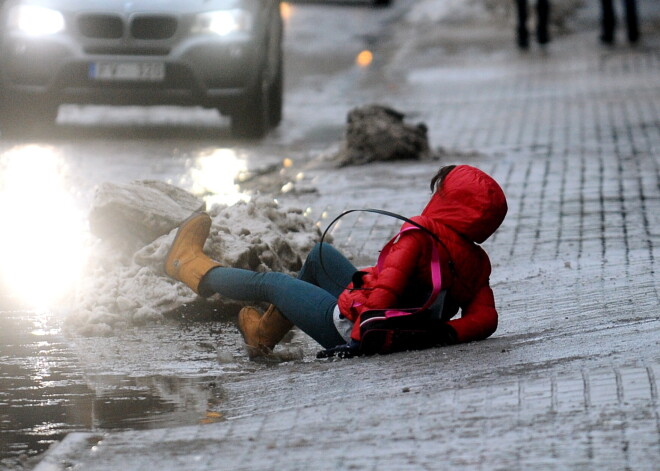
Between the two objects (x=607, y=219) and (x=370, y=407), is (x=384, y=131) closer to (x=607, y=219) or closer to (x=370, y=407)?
(x=607, y=219)

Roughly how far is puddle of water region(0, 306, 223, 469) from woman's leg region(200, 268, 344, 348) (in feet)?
1.52

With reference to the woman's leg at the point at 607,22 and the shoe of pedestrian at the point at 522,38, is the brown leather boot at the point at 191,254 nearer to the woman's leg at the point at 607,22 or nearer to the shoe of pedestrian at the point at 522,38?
the shoe of pedestrian at the point at 522,38

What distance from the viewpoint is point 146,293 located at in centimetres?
630

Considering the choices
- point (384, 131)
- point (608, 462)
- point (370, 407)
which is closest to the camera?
point (608, 462)

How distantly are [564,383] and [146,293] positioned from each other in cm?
253

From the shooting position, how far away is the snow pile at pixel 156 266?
6.19 m

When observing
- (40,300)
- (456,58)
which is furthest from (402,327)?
(456,58)

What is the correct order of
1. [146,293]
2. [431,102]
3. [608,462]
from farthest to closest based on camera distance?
[431,102] < [146,293] < [608,462]

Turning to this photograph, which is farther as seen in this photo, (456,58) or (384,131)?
(456,58)

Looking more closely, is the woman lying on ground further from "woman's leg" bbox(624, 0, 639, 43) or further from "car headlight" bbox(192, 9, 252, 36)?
"woman's leg" bbox(624, 0, 639, 43)

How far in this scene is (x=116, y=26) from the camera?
11609 mm

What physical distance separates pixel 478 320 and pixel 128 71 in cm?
706

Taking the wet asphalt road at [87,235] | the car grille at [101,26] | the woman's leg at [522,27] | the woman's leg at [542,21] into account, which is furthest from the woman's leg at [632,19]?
the car grille at [101,26]

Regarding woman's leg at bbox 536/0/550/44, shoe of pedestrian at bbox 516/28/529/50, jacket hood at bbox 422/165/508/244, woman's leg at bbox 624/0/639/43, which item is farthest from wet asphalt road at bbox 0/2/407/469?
woman's leg at bbox 624/0/639/43
